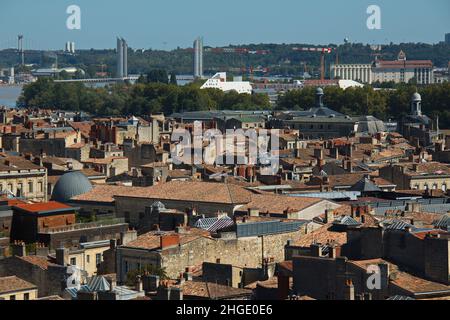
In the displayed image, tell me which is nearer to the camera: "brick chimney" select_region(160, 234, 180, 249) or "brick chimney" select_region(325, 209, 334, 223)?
"brick chimney" select_region(160, 234, 180, 249)

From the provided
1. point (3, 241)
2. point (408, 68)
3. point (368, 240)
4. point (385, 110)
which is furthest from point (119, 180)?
point (408, 68)

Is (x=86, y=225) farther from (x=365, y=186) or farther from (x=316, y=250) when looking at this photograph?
(x=365, y=186)

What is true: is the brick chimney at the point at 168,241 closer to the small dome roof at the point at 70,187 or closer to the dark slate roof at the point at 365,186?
the small dome roof at the point at 70,187

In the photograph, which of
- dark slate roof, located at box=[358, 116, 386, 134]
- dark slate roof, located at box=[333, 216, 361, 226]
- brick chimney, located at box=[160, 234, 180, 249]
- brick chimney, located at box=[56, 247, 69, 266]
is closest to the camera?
brick chimney, located at box=[160, 234, 180, 249]

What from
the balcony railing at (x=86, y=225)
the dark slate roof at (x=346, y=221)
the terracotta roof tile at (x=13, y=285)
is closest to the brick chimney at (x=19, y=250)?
the balcony railing at (x=86, y=225)

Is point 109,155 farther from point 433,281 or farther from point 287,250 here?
point 433,281

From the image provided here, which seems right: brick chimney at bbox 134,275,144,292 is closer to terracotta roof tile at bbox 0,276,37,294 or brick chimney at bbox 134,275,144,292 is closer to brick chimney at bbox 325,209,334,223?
terracotta roof tile at bbox 0,276,37,294

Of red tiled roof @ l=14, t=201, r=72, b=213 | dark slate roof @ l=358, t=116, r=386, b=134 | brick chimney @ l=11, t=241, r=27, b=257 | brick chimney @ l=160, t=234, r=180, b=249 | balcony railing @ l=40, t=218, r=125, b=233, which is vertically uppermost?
brick chimney @ l=160, t=234, r=180, b=249

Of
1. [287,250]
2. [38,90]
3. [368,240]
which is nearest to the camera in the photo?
[368,240]

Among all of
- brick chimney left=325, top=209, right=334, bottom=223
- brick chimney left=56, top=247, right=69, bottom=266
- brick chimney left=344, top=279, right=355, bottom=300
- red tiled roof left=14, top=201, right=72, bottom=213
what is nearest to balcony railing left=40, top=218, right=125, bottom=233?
red tiled roof left=14, top=201, right=72, bottom=213
